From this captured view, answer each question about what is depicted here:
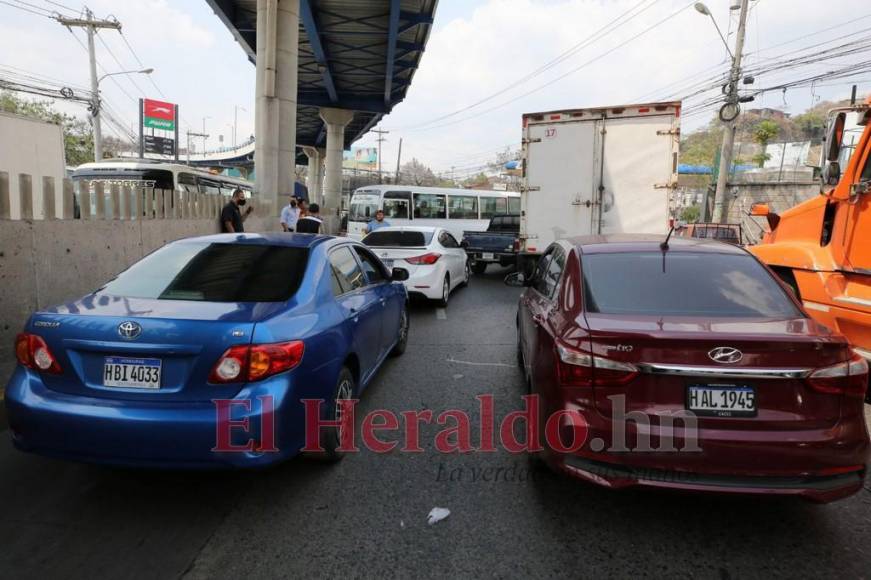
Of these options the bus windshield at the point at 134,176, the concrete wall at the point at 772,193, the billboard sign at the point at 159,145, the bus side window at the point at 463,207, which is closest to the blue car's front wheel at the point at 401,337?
the bus windshield at the point at 134,176

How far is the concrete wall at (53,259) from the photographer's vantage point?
16.7ft

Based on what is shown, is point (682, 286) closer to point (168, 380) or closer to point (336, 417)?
point (336, 417)

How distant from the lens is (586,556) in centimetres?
268

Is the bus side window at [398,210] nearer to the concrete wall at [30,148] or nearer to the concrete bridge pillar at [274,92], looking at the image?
the concrete bridge pillar at [274,92]

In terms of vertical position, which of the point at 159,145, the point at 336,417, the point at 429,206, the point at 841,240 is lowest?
the point at 336,417

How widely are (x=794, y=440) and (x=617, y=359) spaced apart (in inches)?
35.1

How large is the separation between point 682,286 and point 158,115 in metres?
59.9

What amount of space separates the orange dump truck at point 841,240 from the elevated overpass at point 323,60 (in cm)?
1345

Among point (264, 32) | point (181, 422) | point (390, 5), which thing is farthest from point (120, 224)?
point (390, 5)

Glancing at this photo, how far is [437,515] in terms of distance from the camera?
304cm

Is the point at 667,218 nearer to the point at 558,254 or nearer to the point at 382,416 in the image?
the point at 558,254

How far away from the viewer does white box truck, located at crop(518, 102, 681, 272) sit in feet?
32.1

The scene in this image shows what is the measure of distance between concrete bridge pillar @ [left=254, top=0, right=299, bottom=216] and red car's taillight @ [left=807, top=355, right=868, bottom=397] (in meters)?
14.0

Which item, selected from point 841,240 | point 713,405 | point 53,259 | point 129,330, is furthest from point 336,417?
point 841,240
